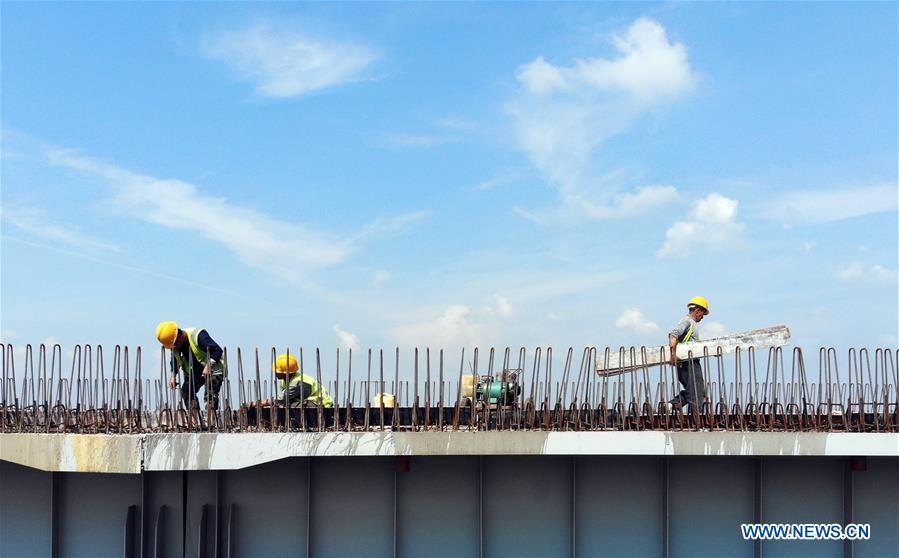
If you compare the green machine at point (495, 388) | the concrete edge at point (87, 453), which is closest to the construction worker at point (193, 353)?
the concrete edge at point (87, 453)

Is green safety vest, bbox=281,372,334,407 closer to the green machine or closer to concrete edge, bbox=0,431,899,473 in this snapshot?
concrete edge, bbox=0,431,899,473

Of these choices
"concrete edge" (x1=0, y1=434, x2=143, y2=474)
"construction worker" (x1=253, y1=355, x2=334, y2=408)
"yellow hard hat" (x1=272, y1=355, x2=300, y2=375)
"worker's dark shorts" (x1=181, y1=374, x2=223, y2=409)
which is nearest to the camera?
"concrete edge" (x1=0, y1=434, x2=143, y2=474)

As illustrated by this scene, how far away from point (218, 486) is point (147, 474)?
955 millimetres

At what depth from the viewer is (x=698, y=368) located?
12195 mm

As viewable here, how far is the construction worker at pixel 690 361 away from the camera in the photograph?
471 inches

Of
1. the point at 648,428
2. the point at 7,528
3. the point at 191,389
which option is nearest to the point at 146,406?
the point at 191,389

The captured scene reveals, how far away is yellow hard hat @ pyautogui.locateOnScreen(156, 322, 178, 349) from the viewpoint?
11375 mm

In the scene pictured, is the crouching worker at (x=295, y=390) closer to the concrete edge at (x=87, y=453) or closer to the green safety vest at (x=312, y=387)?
the green safety vest at (x=312, y=387)

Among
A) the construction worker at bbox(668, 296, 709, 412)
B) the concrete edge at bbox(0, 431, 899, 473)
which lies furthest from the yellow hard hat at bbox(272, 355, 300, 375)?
the construction worker at bbox(668, 296, 709, 412)

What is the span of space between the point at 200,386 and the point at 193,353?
1.75 ft

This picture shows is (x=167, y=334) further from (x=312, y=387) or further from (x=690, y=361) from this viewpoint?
(x=690, y=361)

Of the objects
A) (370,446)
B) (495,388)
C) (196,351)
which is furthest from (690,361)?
→ (196,351)

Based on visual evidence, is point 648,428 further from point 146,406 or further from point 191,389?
point 146,406

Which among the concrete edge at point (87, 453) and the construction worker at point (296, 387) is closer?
the concrete edge at point (87, 453)
